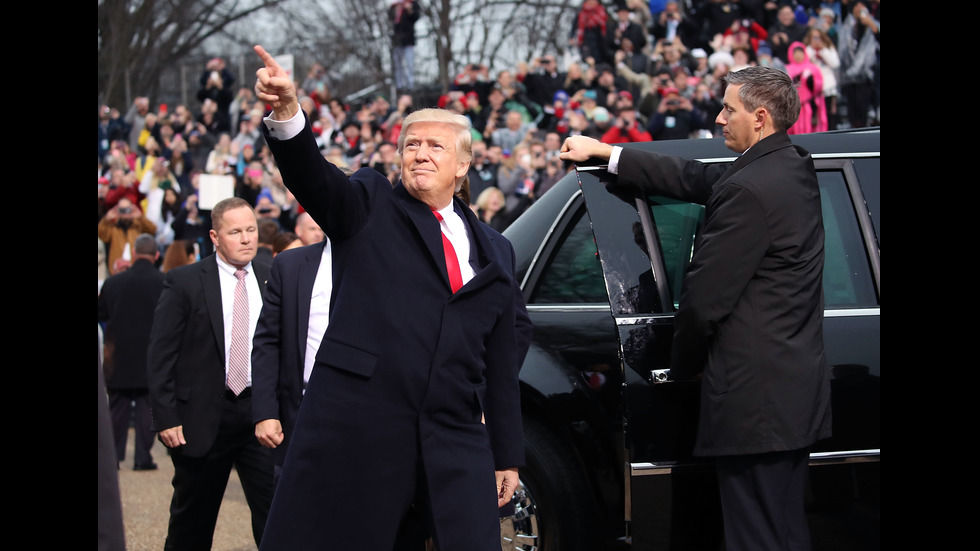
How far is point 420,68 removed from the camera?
27.8 metres

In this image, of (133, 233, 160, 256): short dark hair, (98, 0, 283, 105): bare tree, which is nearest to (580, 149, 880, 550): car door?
(133, 233, 160, 256): short dark hair

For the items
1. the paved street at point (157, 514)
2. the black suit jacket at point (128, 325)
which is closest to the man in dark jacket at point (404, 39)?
the black suit jacket at point (128, 325)

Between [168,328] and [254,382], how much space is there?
82cm

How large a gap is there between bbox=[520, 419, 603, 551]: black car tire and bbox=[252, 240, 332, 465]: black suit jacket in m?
0.97

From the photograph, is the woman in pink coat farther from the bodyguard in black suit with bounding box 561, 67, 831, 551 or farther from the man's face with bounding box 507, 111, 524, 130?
the bodyguard in black suit with bounding box 561, 67, 831, 551

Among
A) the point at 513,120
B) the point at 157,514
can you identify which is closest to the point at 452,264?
the point at 157,514

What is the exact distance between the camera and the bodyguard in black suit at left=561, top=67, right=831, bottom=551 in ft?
12.3

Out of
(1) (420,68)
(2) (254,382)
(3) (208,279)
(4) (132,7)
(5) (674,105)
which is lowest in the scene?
(2) (254,382)

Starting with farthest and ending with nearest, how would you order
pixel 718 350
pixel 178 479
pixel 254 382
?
pixel 178 479 → pixel 254 382 → pixel 718 350

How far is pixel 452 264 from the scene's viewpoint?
132 inches

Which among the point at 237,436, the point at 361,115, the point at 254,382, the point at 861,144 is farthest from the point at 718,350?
the point at 361,115

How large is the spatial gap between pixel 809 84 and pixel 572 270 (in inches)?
364

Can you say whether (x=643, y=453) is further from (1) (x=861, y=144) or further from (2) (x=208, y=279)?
(2) (x=208, y=279)
